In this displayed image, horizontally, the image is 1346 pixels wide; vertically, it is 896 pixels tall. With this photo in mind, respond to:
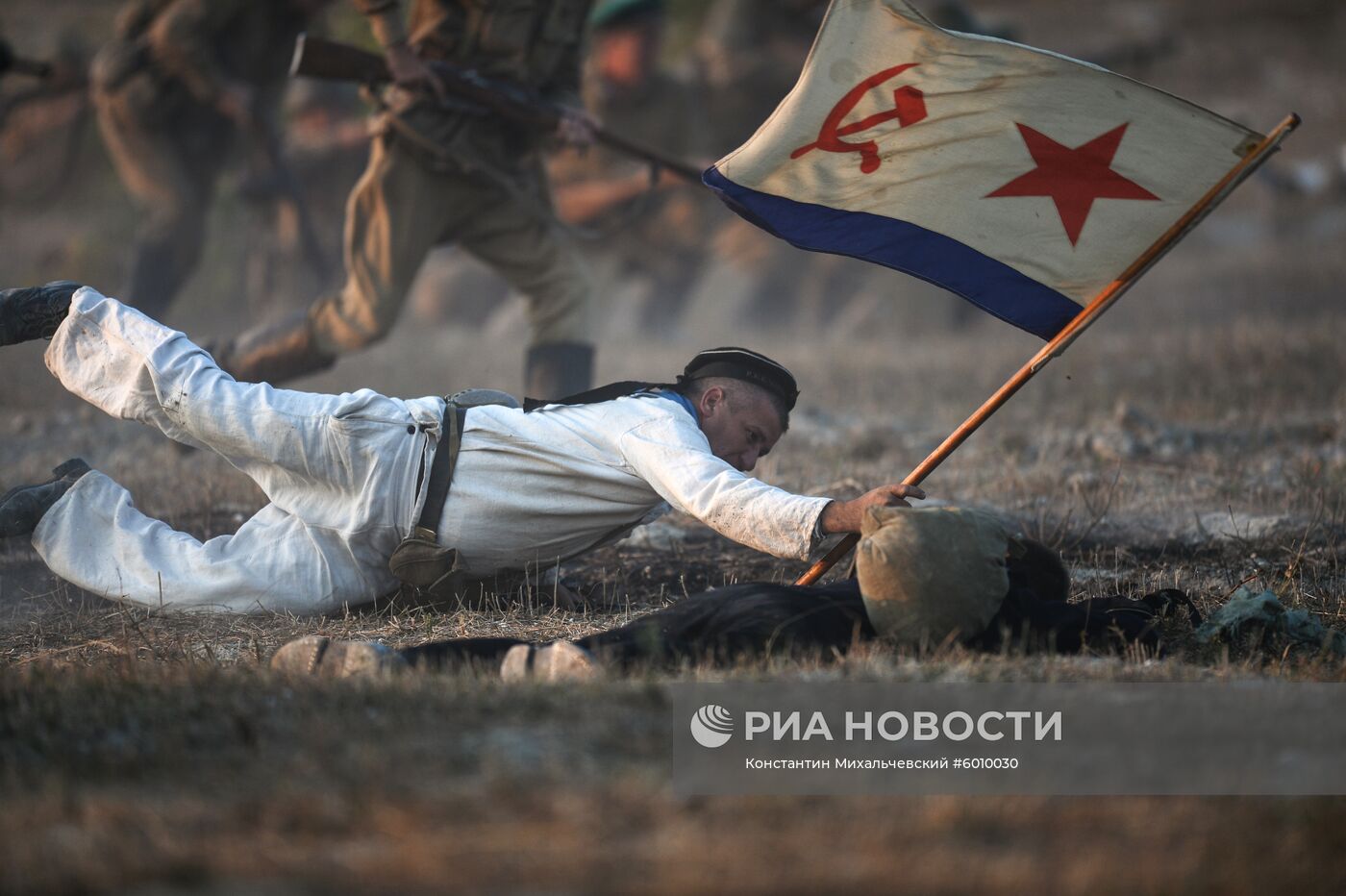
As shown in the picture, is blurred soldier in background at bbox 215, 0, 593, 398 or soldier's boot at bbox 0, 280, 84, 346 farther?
blurred soldier in background at bbox 215, 0, 593, 398

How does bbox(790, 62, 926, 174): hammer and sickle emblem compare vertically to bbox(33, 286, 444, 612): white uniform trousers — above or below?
above

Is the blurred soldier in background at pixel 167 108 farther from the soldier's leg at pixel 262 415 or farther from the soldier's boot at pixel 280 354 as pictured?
the soldier's leg at pixel 262 415

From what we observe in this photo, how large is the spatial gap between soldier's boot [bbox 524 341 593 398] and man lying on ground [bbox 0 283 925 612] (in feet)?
8.09

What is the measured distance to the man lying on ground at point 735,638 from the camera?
2.99 m

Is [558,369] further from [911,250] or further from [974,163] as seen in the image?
[974,163]

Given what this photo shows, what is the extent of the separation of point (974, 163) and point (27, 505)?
2.71 meters

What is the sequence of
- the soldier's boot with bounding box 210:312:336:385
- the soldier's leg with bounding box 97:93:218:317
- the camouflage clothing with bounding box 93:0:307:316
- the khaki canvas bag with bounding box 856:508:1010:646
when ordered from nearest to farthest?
the khaki canvas bag with bounding box 856:508:1010:646, the soldier's boot with bounding box 210:312:336:385, the camouflage clothing with bounding box 93:0:307:316, the soldier's leg with bounding box 97:93:218:317

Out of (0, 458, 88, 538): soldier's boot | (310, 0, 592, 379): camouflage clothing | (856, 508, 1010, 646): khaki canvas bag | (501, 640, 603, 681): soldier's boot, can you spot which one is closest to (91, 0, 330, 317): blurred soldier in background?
(310, 0, 592, 379): camouflage clothing

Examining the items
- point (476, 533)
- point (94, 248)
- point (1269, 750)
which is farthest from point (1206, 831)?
point (94, 248)

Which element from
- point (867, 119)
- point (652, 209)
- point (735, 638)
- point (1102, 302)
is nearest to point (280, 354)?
point (867, 119)

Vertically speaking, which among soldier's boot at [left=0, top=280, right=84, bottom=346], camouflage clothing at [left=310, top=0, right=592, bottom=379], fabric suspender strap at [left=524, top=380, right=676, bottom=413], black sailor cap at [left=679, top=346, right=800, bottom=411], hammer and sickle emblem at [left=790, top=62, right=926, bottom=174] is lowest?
fabric suspender strap at [left=524, top=380, right=676, bottom=413]

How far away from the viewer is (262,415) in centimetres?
366

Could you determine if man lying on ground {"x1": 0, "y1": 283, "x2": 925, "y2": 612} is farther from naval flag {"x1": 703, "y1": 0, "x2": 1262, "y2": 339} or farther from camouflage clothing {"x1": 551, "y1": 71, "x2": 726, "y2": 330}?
camouflage clothing {"x1": 551, "y1": 71, "x2": 726, "y2": 330}

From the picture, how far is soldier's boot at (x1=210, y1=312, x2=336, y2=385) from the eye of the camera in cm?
604
